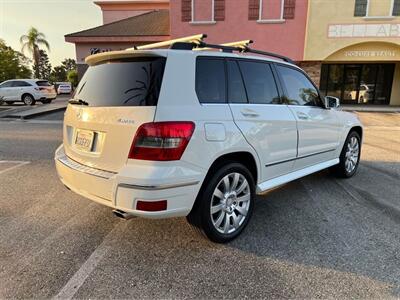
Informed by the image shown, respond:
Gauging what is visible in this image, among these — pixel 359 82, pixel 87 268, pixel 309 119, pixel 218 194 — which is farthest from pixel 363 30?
pixel 87 268

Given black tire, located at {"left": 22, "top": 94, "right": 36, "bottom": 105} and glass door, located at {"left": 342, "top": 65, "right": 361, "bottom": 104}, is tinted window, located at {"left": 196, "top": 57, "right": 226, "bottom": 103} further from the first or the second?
black tire, located at {"left": 22, "top": 94, "right": 36, "bottom": 105}

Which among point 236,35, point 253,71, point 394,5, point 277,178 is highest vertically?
point 394,5

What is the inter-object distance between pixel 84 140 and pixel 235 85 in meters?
1.62

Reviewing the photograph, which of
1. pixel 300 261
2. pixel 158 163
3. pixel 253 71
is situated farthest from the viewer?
Result: pixel 253 71

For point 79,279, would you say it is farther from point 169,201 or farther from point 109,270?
point 169,201

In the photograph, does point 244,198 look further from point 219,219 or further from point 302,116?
point 302,116

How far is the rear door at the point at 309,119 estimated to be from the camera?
3906 millimetres

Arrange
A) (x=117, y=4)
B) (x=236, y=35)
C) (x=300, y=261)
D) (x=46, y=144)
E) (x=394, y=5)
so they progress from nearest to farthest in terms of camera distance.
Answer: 1. (x=300, y=261)
2. (x=46, y=144)
3. (x=394, y=5)
4. (x=236, y=35)
5. (x=117, y=4)

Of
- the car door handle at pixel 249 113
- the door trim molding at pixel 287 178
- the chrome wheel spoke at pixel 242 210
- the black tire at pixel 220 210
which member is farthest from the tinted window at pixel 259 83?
the chrome wheel spoke at pixel 242 210

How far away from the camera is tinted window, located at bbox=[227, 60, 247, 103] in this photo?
3.10 metres

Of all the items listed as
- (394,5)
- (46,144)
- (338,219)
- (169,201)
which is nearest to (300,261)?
(338,219)

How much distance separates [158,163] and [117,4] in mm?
31849

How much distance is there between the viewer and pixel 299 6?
17.1m

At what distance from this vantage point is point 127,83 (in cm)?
277
